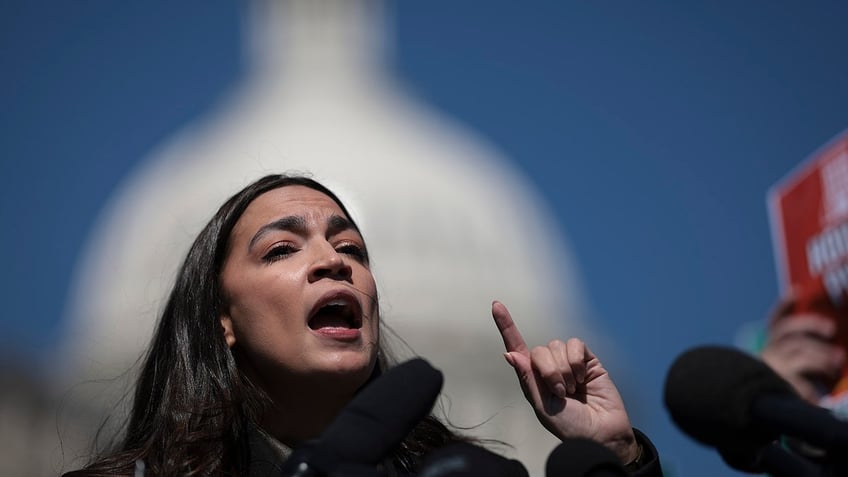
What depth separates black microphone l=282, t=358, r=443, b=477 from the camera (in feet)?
8.32

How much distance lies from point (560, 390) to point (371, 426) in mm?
1140

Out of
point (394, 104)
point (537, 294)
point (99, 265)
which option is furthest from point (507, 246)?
point (99, 265)

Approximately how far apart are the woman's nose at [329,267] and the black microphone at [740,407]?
1764mm

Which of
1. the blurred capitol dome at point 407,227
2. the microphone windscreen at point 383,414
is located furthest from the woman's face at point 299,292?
the blurred capitol dome at point 407,227

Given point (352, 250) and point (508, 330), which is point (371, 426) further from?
point (352, 250)

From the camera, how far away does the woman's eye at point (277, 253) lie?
166 inches

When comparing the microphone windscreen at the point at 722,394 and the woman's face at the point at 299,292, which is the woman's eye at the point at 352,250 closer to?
the woman's face at the point at 299,292

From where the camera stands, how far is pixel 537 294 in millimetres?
53344

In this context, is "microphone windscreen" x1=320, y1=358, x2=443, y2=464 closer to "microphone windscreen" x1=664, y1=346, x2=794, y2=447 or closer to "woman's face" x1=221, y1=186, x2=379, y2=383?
"microphone windscreen" x1=664, y1=346, x2=794, y2=447

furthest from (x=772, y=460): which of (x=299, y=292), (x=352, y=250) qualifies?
(x=352, y=250)

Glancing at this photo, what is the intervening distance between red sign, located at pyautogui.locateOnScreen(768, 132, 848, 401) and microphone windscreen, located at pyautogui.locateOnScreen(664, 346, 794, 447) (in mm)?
3136

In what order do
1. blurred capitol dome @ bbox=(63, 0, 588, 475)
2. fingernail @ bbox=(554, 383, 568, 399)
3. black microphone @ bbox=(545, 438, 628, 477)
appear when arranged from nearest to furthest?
black microphone @ bbox=(545, 438, 628, 477) → fingernail @ bbox=(554, 383, 568, 399) → blurred capitol dome @ bbox=(63, 0, 588, 475)

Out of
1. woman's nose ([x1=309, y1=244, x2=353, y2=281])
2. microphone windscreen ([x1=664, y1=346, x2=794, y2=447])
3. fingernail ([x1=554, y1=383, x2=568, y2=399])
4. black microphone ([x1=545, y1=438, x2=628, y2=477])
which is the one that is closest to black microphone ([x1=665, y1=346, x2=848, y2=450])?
microphone windscreen ([x1=664, y1=346, x2=794, y2=447])

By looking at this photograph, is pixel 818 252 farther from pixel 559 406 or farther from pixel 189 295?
pixel 189 295
